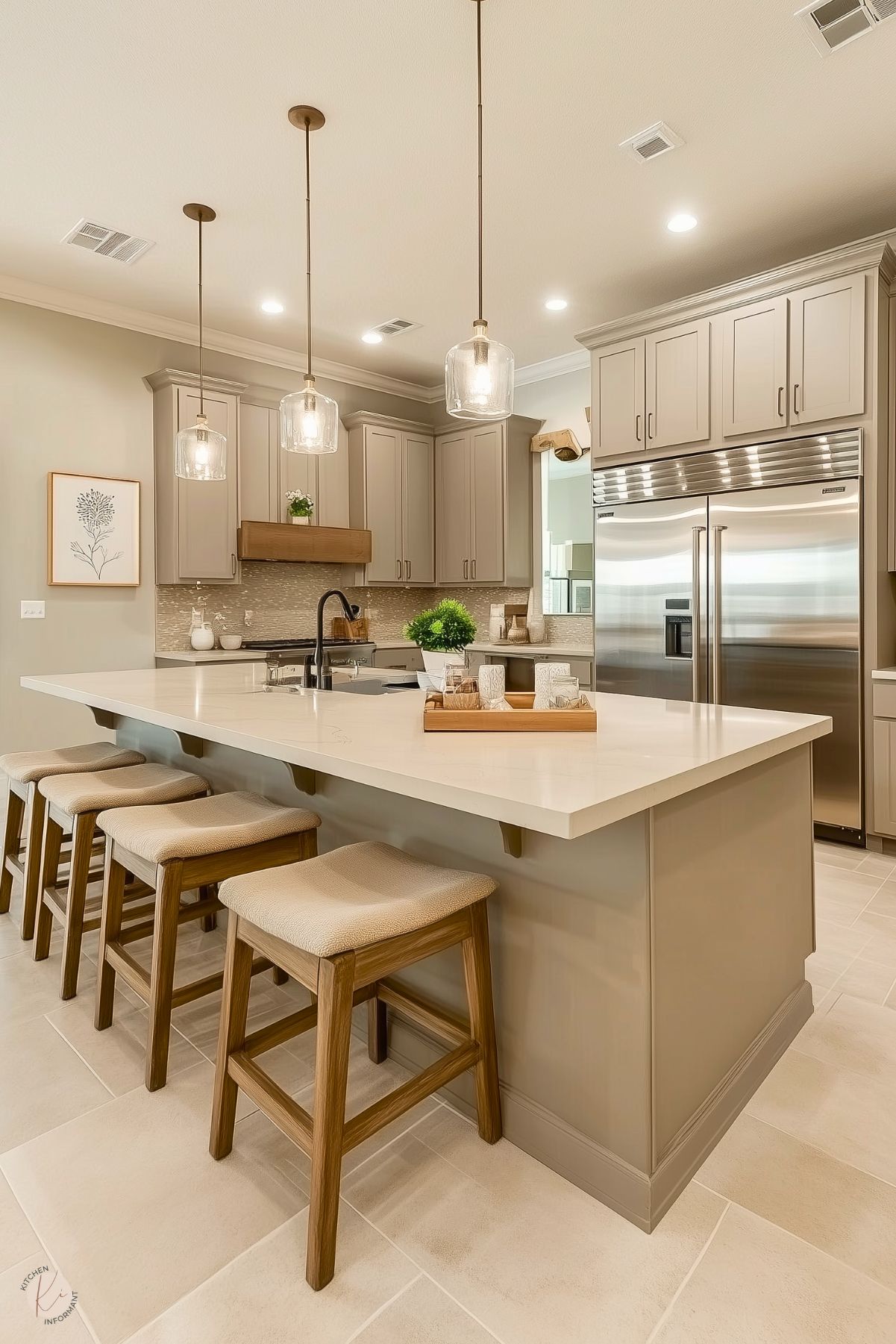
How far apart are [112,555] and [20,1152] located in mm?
3631

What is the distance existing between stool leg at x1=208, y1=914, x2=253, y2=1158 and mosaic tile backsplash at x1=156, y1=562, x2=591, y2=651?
367 cm

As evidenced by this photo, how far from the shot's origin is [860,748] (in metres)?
3.49

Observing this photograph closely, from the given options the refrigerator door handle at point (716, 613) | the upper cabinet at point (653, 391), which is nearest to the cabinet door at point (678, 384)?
the upper cabinet at point (653, 391)

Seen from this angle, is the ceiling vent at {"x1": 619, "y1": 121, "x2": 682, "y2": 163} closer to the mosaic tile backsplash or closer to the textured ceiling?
the textured ceiling

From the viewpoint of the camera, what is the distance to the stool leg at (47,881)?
8.19 feet

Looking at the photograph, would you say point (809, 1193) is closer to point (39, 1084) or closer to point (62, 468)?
point (39, 1084)

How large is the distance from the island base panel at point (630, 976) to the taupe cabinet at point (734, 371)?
240 cm

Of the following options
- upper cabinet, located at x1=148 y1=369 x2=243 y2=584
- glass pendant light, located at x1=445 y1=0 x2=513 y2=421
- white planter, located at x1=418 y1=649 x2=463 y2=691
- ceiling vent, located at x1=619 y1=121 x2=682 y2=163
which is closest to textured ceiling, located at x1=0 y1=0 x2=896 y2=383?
ceiling vent, located at x1=619 y1=121 x2=682 y2=163

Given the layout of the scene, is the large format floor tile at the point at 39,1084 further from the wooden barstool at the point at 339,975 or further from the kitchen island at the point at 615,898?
the kitchen island at the point at 615,898

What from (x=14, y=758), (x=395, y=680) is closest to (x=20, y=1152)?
(x=14, y=758)

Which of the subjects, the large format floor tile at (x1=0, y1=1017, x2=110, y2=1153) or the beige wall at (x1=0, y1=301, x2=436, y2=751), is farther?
the beige wall at (x1=0, y1=301, x2=436, y2=751)

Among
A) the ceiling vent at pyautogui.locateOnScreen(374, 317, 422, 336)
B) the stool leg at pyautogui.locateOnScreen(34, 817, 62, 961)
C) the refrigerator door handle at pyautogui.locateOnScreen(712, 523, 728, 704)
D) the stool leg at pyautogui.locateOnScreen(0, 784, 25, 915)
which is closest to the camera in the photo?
the stool leg at pyautogui.locateOnScreen(34, 817, 62, 961)

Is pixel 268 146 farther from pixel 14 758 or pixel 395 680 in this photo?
pixel 14 758

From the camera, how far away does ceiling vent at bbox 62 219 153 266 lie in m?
3.55
